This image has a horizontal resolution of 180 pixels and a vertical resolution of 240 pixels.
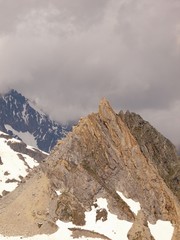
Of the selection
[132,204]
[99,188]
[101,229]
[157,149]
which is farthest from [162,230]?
[157,149]

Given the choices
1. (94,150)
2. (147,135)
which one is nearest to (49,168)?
(94,150)

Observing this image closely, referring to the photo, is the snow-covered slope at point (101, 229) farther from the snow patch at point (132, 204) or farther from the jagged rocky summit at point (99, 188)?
the jagged rocky summit at point (99, 188)

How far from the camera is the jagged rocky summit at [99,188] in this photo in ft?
309

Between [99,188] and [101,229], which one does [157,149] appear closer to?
→ [99,188]

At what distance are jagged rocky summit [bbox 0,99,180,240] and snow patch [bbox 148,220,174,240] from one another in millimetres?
422

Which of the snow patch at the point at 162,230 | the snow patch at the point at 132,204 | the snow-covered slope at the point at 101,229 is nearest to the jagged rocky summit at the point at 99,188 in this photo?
the snow-covered slope at the point at 101,229

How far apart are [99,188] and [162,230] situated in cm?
Result: 1458

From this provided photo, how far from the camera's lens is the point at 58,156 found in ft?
360

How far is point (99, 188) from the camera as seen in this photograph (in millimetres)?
103375

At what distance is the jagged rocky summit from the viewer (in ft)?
309

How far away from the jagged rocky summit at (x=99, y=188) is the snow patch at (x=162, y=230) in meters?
0.42

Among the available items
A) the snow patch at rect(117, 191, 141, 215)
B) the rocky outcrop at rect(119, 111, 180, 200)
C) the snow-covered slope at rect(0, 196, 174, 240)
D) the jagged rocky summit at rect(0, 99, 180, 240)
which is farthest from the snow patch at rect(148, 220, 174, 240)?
the rocky outcrop at rect(119, 111, 180, 200)

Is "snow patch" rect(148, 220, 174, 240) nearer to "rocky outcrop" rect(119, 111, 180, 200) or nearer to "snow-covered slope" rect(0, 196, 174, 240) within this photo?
"snow-covered slope" rect(0, 196, 174, 240)

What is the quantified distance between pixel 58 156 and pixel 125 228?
74.7 ft
